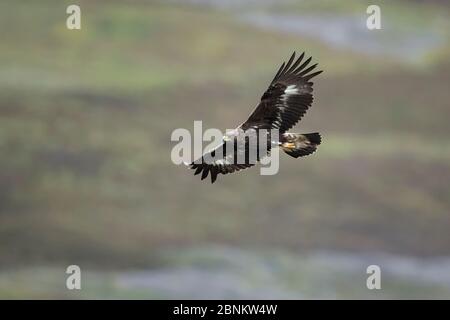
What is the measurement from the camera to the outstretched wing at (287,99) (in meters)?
26.0

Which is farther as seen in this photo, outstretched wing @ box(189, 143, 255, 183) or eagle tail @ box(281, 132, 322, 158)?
eagle tail @ box(281, 132, 322, 158)

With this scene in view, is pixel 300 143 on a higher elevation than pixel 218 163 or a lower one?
higher

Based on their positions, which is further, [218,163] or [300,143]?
[300,143]

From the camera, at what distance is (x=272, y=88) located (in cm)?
2620

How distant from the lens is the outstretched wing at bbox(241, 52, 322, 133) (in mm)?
26025

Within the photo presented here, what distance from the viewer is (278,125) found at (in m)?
26.1

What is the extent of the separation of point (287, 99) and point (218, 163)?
2.21 metres

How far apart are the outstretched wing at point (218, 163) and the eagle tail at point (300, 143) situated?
948mm

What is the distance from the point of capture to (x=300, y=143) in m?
25.9
